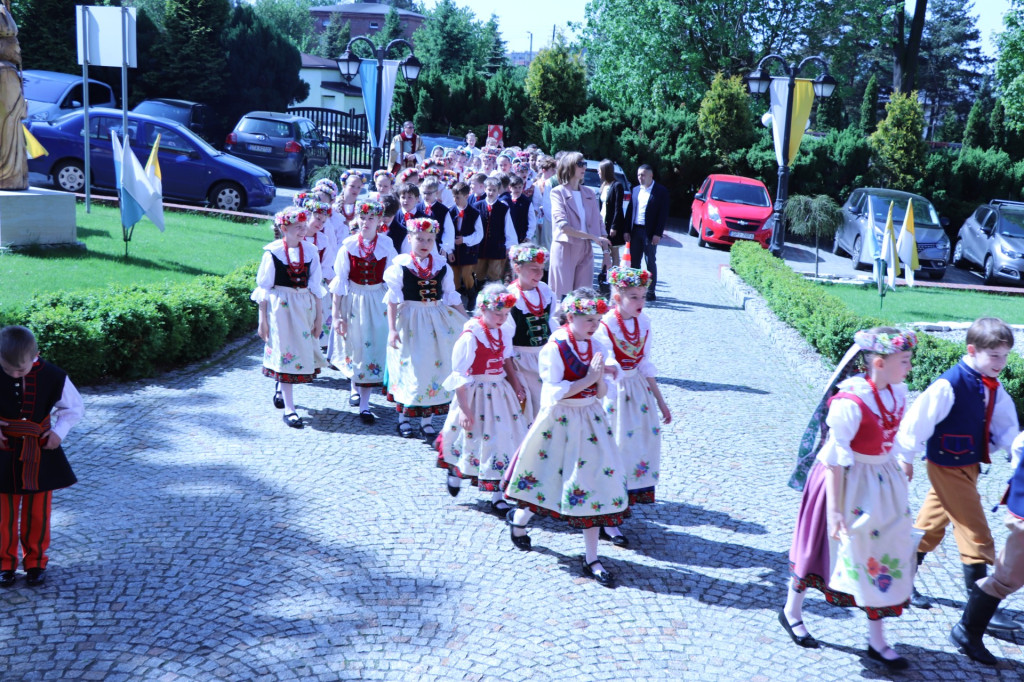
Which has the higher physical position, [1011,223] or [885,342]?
[885,342]

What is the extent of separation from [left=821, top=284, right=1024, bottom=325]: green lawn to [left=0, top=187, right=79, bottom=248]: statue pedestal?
423 inches

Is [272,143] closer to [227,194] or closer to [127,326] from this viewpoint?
[227,194]

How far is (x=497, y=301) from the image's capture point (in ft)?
19.6

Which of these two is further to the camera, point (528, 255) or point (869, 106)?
point (869, 106)

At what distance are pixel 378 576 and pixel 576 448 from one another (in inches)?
50.5

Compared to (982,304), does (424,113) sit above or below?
above

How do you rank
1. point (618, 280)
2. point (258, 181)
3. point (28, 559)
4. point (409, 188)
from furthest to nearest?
point (258, 181) < point (409, 188) < point (618, 280) < point (28, 559)

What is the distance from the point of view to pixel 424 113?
3128cm

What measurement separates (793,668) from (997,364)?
1775mm

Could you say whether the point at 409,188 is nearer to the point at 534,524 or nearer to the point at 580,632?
the point at 534,524

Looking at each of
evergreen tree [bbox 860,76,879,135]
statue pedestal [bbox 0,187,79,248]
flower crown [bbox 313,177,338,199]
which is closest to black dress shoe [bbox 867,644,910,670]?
flower crown [bbox 313,177,338,199]

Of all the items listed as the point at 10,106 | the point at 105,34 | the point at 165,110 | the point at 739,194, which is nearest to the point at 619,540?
the point at 10,106

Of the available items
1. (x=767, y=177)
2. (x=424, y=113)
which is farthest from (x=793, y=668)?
Result: (x=424, y=113)

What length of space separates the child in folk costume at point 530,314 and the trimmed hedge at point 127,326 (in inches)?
158
